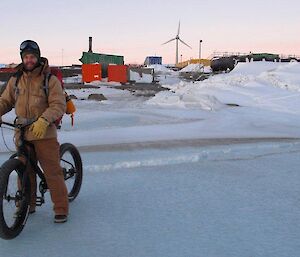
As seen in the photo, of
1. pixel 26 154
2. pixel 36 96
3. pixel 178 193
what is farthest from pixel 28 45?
pixel 178 193

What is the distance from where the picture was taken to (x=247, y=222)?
436 centimetres

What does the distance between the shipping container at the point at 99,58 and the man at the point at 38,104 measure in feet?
132

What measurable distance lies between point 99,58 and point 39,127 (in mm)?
42547

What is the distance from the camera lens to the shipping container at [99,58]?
43875mm

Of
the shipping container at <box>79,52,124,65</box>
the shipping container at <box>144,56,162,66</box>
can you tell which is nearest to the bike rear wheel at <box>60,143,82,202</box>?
the shipping container at <box>79,52,124,65</box>

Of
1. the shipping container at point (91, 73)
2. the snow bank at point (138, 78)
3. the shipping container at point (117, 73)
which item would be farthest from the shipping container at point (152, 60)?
the shipping container at point (91, 73)

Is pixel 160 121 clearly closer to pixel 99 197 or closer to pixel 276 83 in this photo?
pixel 99 197

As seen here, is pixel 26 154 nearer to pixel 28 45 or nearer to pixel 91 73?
pixel 28 45

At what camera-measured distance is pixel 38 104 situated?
3.96 m

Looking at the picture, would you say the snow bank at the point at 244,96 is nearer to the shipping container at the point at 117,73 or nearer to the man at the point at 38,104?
the man at the point at 38,104

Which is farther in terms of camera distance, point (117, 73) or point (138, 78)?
point (138, 78)

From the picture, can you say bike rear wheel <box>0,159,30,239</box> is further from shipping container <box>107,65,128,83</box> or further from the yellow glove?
shipping container <box>107,65,128,83</box>

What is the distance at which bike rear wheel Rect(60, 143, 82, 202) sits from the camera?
481 centimetres

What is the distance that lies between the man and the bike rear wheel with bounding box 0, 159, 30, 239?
236mm
